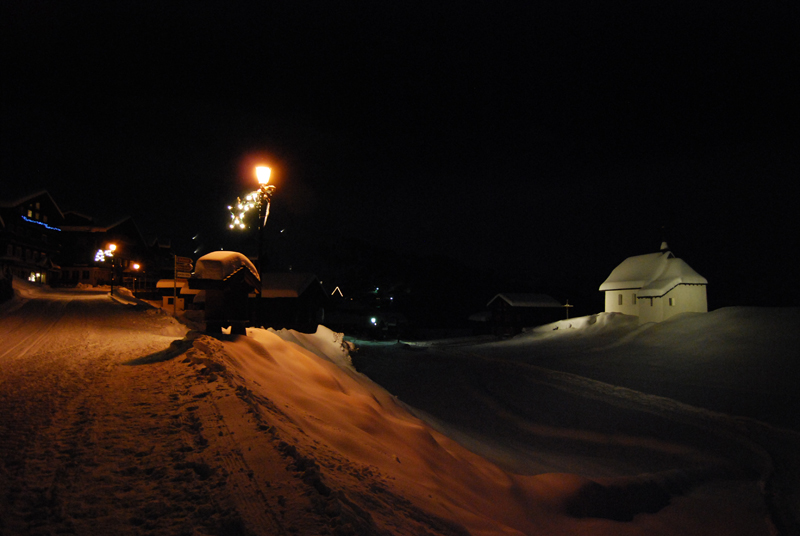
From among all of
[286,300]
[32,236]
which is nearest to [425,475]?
[286,300]

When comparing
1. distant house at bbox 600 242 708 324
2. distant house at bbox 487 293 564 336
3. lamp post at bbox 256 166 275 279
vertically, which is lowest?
distant house at bbox 487 293 564 336

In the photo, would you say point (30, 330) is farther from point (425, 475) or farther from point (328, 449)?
point (425, 475)

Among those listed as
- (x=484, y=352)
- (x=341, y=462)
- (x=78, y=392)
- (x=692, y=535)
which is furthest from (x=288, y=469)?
(x=484, y=352)

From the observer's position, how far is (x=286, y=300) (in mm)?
32500

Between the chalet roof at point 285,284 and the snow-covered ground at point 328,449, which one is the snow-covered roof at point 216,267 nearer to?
the snow-covered ground at point 328,449

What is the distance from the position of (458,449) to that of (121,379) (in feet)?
20.2

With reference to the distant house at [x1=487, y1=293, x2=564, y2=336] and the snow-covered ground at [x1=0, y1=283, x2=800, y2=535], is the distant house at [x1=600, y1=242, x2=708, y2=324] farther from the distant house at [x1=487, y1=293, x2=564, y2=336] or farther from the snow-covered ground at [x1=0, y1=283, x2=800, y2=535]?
the snow-covered ground at [x1=0, y1=283, x2=800, y2=535]

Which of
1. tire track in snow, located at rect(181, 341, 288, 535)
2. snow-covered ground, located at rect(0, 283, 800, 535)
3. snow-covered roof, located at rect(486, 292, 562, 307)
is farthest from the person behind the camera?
snow-covered roof, located at rect(486, 292, 562, 307)

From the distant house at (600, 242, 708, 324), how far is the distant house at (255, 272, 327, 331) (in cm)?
2628

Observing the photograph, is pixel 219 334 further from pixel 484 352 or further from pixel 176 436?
pixel 484 352

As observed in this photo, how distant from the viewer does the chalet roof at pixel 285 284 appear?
31.3 metres

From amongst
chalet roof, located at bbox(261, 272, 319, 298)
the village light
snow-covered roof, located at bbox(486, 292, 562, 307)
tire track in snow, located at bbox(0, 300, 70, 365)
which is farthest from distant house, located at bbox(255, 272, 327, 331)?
snow-covered roof, located at bbox(486, 292, 562, 307)

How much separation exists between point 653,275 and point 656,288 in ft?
6.45

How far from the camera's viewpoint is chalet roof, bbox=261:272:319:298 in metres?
31.3
